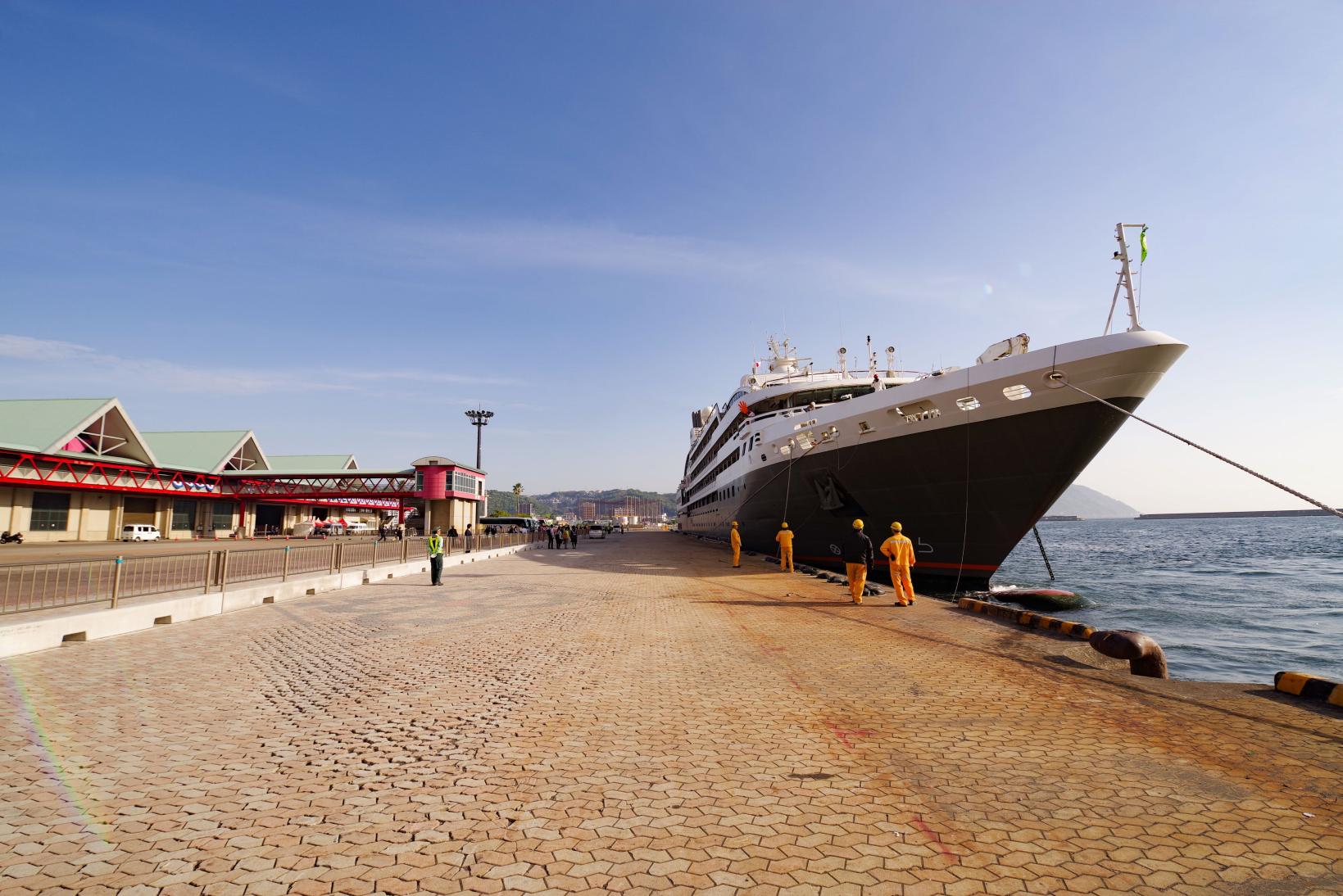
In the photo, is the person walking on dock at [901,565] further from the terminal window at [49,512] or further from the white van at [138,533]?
the white van at [138,533]

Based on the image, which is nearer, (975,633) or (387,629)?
(975,633)

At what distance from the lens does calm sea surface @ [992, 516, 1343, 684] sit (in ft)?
41.4

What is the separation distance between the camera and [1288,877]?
283 cm

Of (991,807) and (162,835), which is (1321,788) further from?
(162,835)

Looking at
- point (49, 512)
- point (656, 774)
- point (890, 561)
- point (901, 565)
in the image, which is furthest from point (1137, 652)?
point (49, 512)

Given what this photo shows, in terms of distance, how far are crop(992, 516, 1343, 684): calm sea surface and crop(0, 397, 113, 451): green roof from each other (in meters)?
47.8

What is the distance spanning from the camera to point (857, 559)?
41.2 feet

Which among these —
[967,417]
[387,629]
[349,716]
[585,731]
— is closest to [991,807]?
[585,731]

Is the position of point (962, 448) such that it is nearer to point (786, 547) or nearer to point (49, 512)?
point (786, 547)

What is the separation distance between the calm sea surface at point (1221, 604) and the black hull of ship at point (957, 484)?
374 centimetres

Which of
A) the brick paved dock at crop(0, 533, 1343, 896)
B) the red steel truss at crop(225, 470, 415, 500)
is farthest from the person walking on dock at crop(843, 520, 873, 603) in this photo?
the red steel truss at crop(225, 470, 415, 500)

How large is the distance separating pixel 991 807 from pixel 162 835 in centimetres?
472

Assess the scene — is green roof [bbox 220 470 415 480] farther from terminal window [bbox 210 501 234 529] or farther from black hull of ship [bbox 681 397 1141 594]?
black hull of ship [bbox 681 397 1141 594]

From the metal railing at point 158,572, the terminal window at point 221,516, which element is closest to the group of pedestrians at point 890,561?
the metal railing at point 158,572
